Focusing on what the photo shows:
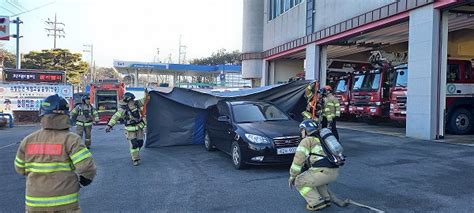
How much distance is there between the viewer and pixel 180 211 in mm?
5648

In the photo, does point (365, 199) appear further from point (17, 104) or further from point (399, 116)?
point (17, 104)

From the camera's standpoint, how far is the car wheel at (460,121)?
13828mm

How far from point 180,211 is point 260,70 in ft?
81.9

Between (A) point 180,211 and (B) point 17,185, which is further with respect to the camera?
(B) point 17,185

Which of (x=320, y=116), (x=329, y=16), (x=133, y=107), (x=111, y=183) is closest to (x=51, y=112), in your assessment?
(x=111, y=183)

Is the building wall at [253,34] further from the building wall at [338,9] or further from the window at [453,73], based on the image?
the window at [453,73]

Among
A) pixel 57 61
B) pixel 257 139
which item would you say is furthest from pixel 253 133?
pixel 57 61

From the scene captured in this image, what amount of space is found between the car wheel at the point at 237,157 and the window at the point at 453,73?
8.91 meters

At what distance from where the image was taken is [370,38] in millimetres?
19281

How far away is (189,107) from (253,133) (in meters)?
4.50

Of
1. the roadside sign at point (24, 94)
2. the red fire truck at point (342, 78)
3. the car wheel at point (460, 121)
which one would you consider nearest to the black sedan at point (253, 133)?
the car wheel at point (460, 121)

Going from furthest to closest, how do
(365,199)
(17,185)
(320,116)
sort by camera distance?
(320,116) < (17,185) < (365,199)

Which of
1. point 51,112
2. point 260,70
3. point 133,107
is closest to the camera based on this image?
point 51,112

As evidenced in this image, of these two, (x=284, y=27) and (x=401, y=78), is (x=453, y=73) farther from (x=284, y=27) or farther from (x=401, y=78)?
(x=284, y=27)
